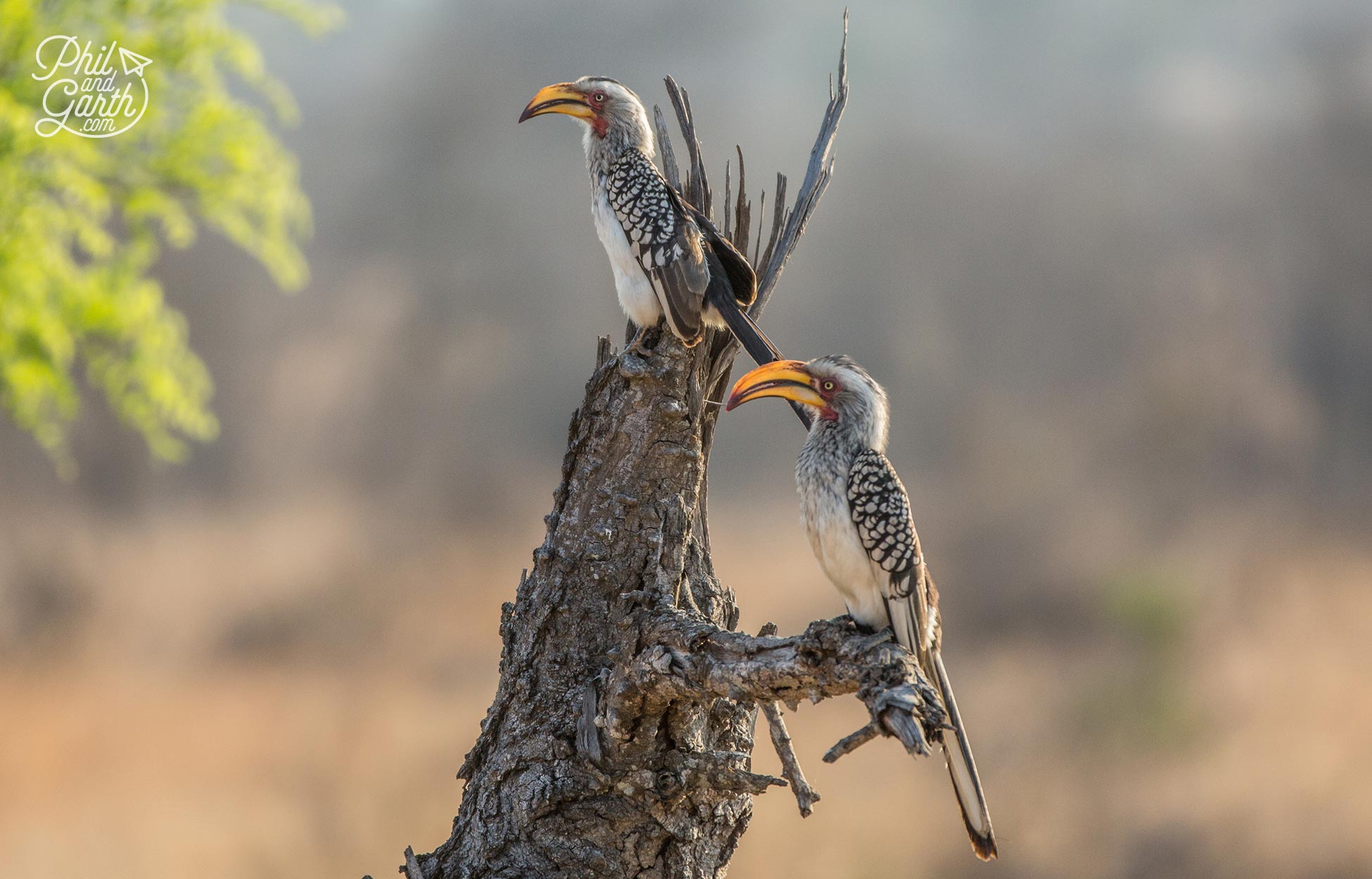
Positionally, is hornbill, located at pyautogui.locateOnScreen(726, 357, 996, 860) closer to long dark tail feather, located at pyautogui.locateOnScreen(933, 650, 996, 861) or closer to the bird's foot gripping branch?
long dark tail feather, located at pyautogui.locateOnScreen(933, 650, 996, 861)

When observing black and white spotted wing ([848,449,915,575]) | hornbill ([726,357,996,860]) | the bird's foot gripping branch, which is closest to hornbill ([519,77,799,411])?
hornbill ([726,357,996,860])

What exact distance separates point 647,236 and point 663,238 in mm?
75

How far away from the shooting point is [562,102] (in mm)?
4242

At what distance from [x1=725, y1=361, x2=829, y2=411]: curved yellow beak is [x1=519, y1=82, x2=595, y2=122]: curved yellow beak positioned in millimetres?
1518

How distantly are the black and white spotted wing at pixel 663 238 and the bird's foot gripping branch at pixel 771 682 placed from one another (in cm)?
106

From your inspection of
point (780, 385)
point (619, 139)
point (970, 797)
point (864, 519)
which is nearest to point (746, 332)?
point (780, 385)

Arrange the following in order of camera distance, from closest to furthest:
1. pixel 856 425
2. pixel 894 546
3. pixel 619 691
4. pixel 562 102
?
1. pixel 894 546
2. pixel 619 691
3. pixel 856 425
4. pixel 562 102

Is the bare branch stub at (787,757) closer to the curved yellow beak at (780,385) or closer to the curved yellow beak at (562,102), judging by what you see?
the curved yellow beak at (780,385)

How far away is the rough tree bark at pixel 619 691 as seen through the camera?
3.32 metres

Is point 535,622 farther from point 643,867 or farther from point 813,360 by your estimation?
point 813,360

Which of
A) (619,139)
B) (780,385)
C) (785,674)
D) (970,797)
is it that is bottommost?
(970,797)

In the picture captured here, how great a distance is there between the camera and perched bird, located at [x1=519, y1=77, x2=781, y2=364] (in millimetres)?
3699

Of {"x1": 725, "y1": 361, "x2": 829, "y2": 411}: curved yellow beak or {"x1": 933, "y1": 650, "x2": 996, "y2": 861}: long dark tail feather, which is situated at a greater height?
{"x1": 725, "y1": 361, "x2": 829, "y2": 411}: curved yellow beak

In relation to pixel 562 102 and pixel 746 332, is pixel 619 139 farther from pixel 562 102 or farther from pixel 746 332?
pixel 746 332
